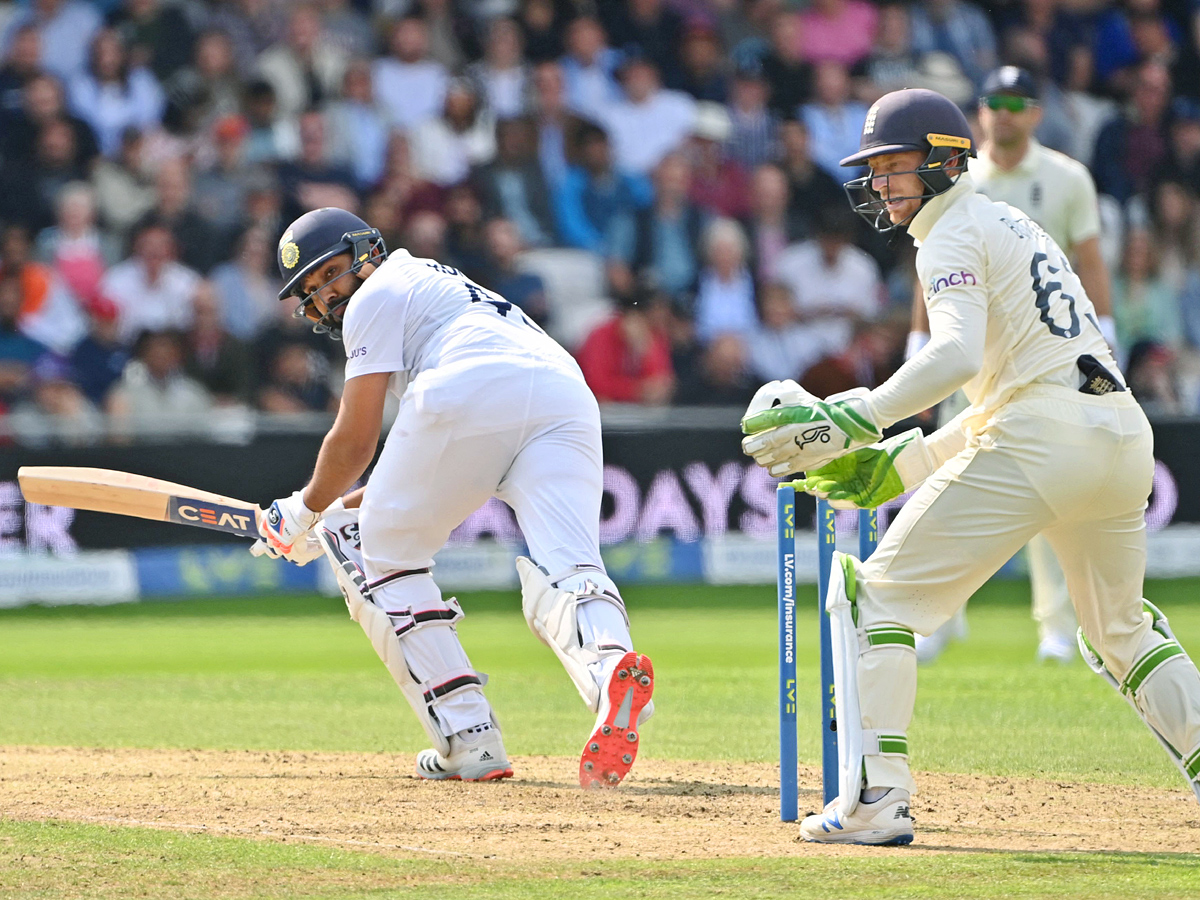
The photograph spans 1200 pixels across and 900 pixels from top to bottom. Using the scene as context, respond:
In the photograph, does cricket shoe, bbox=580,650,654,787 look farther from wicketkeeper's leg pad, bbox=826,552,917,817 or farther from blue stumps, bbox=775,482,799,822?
wicketkeeper's leg pad, bbox=826,552,917,817

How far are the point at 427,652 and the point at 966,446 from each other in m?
1.94

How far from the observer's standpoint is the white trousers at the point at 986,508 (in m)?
4.29

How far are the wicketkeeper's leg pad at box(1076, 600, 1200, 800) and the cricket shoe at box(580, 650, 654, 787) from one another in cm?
135

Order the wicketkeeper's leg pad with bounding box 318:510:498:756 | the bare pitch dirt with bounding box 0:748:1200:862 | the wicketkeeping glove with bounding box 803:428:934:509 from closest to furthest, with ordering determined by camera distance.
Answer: the bare pitch dirt with bounding box 0:748:1200:862, the wicketkeeping glove with bounding box 803:428:934:509, the wicketkeeper's leg pad with bounding box 318:510:498:756

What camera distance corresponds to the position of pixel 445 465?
5.20 metres

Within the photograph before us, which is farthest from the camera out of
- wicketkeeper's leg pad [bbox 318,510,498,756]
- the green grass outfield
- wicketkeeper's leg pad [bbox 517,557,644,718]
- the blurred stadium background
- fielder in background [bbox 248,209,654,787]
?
the blurred stadium background

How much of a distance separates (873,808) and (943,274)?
1.37 metres

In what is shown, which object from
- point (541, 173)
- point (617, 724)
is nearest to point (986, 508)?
point (617, 724)

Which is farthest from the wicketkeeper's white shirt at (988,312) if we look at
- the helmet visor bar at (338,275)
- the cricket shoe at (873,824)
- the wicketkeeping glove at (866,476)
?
the helmet visor bar at (338,275)

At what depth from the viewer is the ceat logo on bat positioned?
6016 mm

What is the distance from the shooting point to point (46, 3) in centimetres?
1406

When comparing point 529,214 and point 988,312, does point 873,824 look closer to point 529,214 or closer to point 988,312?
point 988,312

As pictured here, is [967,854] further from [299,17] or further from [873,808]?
[299,17]

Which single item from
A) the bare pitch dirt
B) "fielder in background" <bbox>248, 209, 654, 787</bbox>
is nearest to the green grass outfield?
the bare pitch dirt
